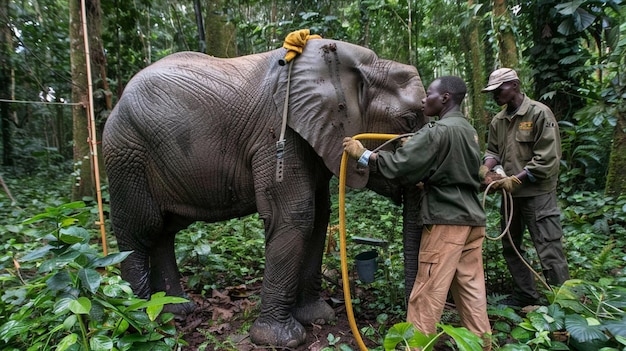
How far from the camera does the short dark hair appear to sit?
283 cm

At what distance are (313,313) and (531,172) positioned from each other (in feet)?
7.35

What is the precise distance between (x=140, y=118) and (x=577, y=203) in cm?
594

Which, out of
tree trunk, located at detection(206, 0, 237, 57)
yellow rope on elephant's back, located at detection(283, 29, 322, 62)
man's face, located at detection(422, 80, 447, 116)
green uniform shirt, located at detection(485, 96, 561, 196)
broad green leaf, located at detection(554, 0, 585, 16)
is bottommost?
green uniform shirt, located at detection(485, 96, 561, 196)

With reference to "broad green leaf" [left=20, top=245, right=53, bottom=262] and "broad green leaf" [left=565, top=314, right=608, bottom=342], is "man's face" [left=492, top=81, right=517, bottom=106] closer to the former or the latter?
"broad green leaf" [left=565, top=314, right=608, bottom=342]

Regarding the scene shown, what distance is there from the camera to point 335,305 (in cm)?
403

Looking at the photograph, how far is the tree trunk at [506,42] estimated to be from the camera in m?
6.43

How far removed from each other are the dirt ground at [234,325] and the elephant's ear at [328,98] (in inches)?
51.1

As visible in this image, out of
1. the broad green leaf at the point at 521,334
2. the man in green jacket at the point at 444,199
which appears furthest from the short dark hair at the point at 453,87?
the broad green leaf at the point at 521,334

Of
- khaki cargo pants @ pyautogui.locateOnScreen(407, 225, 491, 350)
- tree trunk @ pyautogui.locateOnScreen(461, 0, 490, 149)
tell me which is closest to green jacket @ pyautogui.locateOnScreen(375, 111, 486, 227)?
khaki cargo pants @ pyautogui.locateOnScreen(407, 225, 491, 350)

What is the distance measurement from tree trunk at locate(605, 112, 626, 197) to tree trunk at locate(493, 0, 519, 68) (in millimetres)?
1966

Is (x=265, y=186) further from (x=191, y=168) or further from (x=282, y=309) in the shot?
(x=282, y=309)

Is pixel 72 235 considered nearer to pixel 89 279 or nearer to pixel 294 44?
pixel 89 279

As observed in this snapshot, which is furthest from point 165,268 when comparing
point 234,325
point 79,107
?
point 79,107

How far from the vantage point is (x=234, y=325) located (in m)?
3.66
